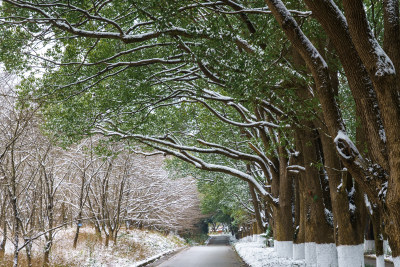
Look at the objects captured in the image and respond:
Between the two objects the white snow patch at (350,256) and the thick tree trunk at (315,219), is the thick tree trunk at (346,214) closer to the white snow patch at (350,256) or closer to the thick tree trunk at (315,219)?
the white snow patch at (350,256)

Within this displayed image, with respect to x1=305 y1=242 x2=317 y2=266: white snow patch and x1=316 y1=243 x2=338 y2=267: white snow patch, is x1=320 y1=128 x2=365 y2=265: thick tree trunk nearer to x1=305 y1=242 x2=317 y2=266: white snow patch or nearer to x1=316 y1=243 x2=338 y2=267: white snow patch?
x1=316 y1=243 x2=338 y2=267: white snow patch

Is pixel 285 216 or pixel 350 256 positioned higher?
pixel 285 216

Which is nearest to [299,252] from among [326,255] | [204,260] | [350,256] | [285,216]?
[285,216]

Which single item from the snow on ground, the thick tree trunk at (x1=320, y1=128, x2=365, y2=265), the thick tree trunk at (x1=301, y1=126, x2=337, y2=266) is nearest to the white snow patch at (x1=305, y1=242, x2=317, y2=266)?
the thick tree trunk at (x1=301, y1=126, x2=337, y2=266)

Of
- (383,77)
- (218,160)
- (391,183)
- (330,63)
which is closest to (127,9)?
(330,63)

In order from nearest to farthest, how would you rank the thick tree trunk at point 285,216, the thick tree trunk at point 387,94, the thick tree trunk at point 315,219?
the thick tree trunk at point 387,94, the thick tree trunk at point 315,219, the thick tree trunk at point 285,216

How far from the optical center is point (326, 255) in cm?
1052

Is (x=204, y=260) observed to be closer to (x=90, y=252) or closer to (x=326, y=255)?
(x=90, y=252)

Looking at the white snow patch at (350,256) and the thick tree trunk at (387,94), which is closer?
the thick tree trunk at (387,94)

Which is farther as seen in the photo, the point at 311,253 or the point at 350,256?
the point at 311,253

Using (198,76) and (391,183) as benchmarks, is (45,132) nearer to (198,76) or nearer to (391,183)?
(198,76)

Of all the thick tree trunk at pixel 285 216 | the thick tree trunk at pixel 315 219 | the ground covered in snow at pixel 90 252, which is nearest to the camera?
the thick tree trunk at pixel 315 219

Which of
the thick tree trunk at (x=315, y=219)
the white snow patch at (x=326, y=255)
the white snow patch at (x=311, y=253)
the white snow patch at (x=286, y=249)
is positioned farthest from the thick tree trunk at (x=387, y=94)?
the white snow patch at (x=286, y=249)

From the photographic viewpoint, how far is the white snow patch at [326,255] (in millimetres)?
10445
